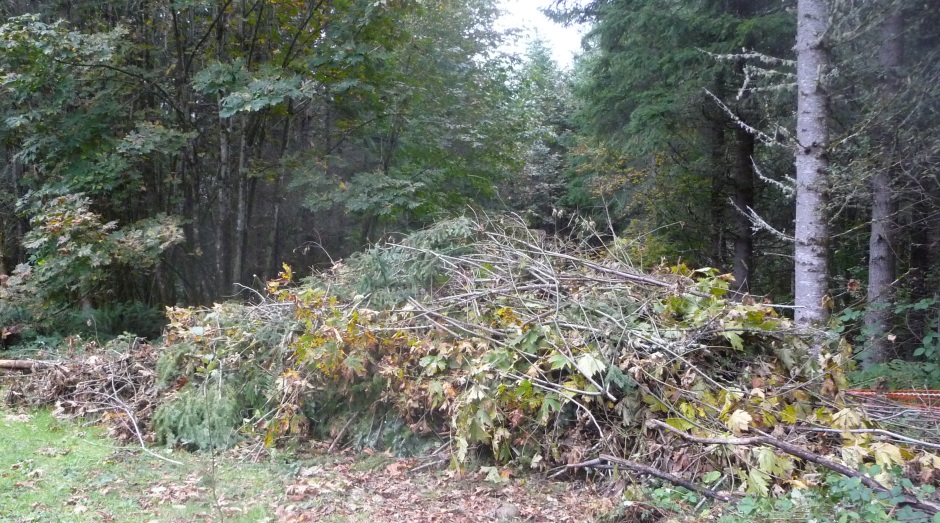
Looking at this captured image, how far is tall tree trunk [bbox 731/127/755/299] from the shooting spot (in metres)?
12.6

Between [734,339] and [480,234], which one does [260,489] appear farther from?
[734,339]

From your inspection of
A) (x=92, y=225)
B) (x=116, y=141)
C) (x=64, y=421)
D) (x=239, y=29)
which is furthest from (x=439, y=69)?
(x=64, y=421)

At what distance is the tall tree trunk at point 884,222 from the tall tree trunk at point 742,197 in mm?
3499

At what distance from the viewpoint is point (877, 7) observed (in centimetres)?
758

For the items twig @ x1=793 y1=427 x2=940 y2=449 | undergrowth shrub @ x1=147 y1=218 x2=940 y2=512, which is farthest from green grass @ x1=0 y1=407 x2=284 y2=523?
twig @ x1=793 y1=427 x2=940 y2=449

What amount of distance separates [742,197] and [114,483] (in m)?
11.4

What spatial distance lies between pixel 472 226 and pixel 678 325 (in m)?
2.77

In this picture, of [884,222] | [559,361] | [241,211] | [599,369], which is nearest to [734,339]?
[599,369]

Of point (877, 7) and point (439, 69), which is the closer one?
point (877, 7)

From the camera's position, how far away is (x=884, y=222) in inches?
340

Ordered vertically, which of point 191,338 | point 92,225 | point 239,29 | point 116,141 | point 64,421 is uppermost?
point 239,29

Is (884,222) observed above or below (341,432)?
above

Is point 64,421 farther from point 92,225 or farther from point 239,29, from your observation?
point 239,29

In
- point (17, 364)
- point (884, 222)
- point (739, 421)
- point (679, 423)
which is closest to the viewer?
point (739, 421)
